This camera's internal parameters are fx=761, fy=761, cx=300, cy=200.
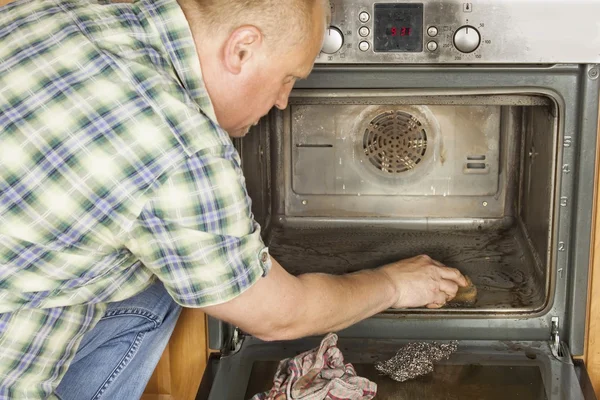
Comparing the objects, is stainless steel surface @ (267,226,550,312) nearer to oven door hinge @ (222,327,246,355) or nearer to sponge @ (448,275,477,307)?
sponge @ (448,275,477,307)

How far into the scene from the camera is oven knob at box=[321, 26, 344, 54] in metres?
1.33

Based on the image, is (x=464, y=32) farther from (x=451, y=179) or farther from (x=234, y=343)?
(x=234, y=343)

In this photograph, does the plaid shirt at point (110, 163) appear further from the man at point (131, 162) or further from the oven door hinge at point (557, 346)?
the oven door hinge at point (557, 346)

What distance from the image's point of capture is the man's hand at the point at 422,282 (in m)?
1.38

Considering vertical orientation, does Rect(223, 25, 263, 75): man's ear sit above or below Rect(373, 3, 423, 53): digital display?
below

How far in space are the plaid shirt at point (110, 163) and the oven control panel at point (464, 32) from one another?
39 centimetres

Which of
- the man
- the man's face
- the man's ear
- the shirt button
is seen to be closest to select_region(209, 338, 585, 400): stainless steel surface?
the man

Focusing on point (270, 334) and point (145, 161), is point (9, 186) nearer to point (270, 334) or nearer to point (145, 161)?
point (145, 161)

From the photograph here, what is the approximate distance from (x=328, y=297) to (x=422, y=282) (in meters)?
0.26

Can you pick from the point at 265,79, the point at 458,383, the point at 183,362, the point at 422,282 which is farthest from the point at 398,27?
the point at 183,362

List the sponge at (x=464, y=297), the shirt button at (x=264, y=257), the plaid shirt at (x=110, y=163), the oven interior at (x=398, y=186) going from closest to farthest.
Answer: the plaid shirt at (x=110, y=163) → the shirt button at (x=264, y=257) → the sponge at (x=464, y=297) → the oven interior at (x=398, y=186)

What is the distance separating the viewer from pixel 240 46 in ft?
3.35

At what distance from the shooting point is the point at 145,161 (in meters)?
0.94

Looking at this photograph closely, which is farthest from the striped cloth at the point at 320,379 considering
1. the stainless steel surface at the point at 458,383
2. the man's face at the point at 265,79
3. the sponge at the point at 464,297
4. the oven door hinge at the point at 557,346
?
the man's face at the point at 265,79
